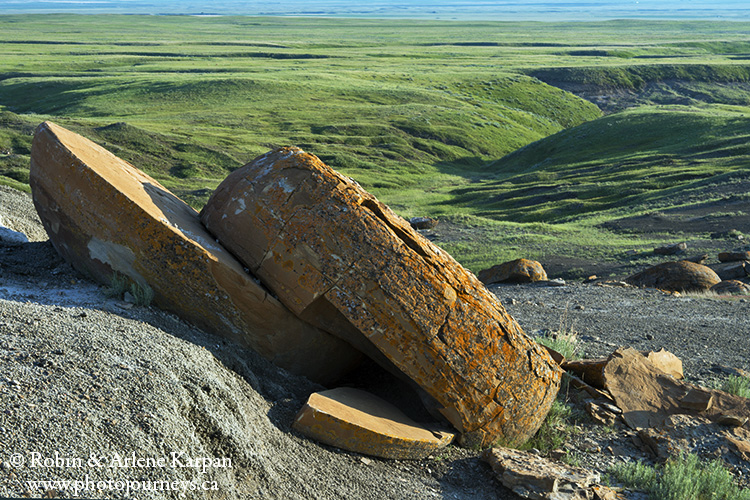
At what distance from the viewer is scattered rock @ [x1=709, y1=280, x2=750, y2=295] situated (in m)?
16.0

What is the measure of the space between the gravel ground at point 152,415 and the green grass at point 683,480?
0.41 m

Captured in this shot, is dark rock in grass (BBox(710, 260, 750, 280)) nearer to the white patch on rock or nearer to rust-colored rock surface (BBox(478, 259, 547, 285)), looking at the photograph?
rust-colored rock surface (BBox(478, 259, 547, 285))

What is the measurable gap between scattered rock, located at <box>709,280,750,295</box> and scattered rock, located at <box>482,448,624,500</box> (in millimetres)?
11760

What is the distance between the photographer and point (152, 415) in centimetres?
499

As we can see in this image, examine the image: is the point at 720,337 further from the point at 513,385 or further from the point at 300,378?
the point at 300,378

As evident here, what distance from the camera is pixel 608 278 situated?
1956cm

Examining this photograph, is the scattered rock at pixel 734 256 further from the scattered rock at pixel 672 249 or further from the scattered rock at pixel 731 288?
the scattered rock at pixel 731 288

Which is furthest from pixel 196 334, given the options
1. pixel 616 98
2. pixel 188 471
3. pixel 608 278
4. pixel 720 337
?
pixel 616 98

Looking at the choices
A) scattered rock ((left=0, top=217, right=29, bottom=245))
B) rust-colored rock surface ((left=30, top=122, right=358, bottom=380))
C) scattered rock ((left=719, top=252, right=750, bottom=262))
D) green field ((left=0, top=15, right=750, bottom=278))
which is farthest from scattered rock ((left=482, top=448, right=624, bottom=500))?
scattered rock ((left=719, top=252, right=750, bottom=262))

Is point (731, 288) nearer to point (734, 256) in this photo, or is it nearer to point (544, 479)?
point (734, 256)

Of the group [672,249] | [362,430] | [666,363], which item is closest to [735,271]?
[672,249]

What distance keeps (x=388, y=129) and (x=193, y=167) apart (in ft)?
70.0

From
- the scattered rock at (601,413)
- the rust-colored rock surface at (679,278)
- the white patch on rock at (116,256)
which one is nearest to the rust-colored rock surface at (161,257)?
the white patch on rock at (116,256)

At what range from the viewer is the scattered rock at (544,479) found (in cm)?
593
